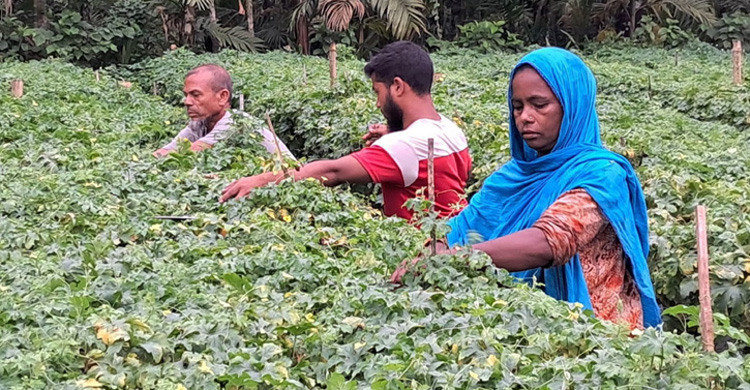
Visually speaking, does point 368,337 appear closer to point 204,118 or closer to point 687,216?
point 687,216

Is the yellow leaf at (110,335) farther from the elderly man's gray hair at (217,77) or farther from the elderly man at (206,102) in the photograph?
the elderly man's gray hair at (217,77)

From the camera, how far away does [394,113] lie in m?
4.61

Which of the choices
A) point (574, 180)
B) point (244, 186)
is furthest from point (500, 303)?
point (244, 186)

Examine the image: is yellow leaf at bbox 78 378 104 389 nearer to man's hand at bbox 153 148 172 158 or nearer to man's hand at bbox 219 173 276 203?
man's hand at bbox 219 173 276 203

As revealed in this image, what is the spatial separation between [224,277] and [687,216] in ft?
10.8

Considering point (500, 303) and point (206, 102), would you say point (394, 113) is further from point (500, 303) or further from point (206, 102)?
point (206, 102)

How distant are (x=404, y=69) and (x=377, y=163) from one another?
548 millimetres

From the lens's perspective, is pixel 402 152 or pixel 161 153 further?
pixel 161 153

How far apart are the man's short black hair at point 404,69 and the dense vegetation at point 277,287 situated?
0.65m

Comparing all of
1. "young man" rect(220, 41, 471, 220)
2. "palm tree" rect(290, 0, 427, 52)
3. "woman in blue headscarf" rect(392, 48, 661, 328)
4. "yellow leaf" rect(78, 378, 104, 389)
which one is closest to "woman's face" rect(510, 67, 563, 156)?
"woman in blue headscarf" rect(392, 48, 661, 328)

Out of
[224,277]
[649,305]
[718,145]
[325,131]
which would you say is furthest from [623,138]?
[224,277]

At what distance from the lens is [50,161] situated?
5746 mm

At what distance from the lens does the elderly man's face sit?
6.64m

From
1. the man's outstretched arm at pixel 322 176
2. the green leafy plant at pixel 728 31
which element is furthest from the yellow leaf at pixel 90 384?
the green leafy plant at pixel 728 31
